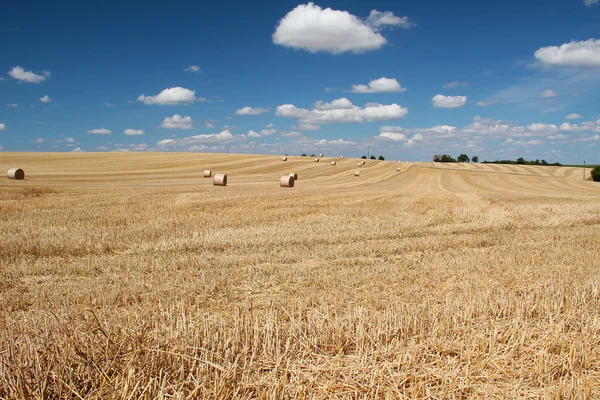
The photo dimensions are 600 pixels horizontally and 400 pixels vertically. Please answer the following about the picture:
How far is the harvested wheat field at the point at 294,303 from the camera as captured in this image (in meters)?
3.14

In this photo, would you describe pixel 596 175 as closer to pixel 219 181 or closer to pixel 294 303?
pixel 219 181

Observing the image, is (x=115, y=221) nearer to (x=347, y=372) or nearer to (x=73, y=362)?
(x=73, y=362)

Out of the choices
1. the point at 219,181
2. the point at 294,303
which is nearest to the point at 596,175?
the point at 219,181

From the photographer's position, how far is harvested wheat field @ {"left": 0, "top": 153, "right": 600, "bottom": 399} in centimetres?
314

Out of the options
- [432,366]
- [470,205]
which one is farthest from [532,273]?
[470,205]

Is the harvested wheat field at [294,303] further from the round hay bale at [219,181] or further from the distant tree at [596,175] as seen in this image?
the distant tree at [596,175]

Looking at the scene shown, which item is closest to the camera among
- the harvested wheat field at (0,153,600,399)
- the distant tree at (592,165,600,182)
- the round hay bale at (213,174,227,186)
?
the harvested wheat field at (0,153,600,399)

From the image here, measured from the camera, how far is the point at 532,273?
734cm

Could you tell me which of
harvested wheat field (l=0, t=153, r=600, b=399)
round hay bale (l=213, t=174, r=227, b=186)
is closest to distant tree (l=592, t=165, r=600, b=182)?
harvested wheat field (l=0, t=153, r=600, b=399)

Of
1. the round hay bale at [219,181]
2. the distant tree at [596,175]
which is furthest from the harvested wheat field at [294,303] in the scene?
the distant tree at [596,175]

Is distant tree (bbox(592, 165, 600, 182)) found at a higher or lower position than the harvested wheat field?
higher

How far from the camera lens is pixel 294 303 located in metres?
5.88

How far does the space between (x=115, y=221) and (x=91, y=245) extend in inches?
118

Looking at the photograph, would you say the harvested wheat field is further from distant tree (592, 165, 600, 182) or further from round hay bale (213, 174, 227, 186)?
distant tree (592, 165, 600, 182)
